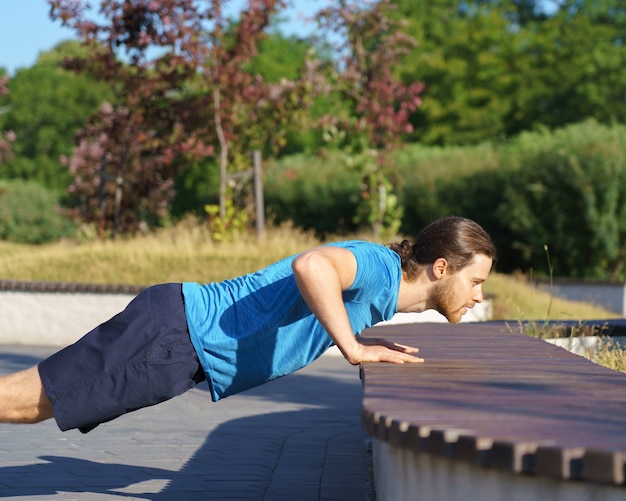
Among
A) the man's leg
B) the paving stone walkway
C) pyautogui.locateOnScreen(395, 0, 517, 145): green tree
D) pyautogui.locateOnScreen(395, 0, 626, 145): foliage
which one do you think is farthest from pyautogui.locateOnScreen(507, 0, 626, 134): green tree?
the man's leg

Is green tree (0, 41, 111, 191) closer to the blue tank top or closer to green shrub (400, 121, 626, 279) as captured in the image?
green shrub (400, 121, 626, 279)

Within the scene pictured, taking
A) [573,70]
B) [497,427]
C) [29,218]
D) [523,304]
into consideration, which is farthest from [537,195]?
[573,70]

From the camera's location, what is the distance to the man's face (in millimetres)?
4426

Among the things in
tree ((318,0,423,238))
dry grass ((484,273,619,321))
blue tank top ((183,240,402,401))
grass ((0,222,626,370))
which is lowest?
dry grass ((484,273,619,321))

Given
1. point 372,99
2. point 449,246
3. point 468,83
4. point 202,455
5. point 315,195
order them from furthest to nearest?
point 468,83, point 315,195, point 372,99, point 202,455, point 449,246

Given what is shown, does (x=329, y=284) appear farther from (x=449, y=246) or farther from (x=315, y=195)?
(x=315, y=195)

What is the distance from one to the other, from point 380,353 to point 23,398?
147 centimetres

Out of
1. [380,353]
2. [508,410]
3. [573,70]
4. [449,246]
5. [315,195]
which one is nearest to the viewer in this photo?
[508,410]

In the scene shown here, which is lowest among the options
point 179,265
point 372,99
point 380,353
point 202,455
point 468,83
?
point 202,455

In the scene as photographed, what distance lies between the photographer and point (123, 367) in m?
4.16

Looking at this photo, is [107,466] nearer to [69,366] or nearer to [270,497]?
[270,497]

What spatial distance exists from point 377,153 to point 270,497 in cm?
1461

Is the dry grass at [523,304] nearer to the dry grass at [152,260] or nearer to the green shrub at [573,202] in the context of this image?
the dry grass at [152,260]

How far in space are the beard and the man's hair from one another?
7cm
